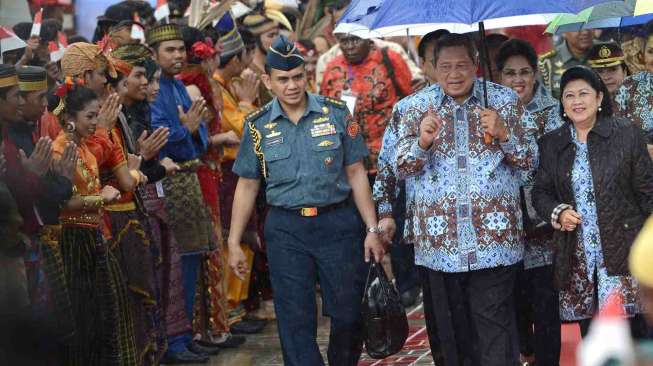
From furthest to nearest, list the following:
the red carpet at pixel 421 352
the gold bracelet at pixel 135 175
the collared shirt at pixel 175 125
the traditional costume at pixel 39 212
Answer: the collared shirt at pixel 175 125 < the red carpet at pixel 421 352 < the gold bracelet at pixel 135 175 < the traditional costume at pixel 39 212

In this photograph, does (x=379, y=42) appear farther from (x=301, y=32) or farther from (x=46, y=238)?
(x=46, y=238)

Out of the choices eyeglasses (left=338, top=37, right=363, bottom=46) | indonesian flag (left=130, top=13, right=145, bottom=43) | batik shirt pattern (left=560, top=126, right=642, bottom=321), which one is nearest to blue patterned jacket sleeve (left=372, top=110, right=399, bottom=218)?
batik shirt pattern (left=560, top=126, right=642, bottom=321)

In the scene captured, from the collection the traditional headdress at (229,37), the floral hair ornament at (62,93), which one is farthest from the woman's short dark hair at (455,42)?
the traditional headdress at (229,37)

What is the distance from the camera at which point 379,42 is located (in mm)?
13859

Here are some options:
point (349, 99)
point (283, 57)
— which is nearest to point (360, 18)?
point (283, 57)

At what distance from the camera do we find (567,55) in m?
13.4

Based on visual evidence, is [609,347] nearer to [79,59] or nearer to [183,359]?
[79,59]

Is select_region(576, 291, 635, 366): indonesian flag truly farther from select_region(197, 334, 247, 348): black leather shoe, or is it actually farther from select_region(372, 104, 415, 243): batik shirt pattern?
select_region(197, 334, 247, 348): black leather shoe

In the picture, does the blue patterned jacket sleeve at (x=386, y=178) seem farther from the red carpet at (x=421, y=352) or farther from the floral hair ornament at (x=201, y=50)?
the floral hair ornament at (x=201, y=50)

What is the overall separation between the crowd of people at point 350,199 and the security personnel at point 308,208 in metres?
0.01

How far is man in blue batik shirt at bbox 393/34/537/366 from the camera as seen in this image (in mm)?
8523

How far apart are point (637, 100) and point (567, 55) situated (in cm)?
373

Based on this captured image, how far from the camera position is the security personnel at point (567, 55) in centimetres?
1287

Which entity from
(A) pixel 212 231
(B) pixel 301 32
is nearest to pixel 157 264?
(A) pixel 212 231
